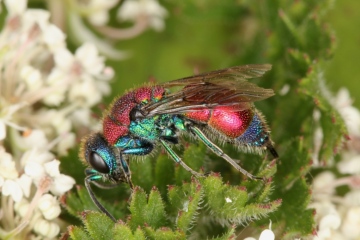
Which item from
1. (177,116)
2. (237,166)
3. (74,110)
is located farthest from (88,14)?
(237,166)

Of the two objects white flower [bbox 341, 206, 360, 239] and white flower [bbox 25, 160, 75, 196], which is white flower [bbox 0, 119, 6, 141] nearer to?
white flower [bbox 25, 160, 75, 196]

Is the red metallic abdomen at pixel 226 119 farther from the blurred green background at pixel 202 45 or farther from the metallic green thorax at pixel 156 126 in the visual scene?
the blurred green background at pixel 202 45

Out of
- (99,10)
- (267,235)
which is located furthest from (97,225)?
(99,10)

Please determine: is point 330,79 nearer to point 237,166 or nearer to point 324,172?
point 324,172

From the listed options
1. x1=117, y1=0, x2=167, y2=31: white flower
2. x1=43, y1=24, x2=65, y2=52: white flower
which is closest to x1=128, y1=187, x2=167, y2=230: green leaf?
x1=43, y1=24, x2=65, y2=52: white flower

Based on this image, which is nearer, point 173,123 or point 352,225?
point 173,123

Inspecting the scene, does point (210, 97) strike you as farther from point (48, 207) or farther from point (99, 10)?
point (99, 10)
